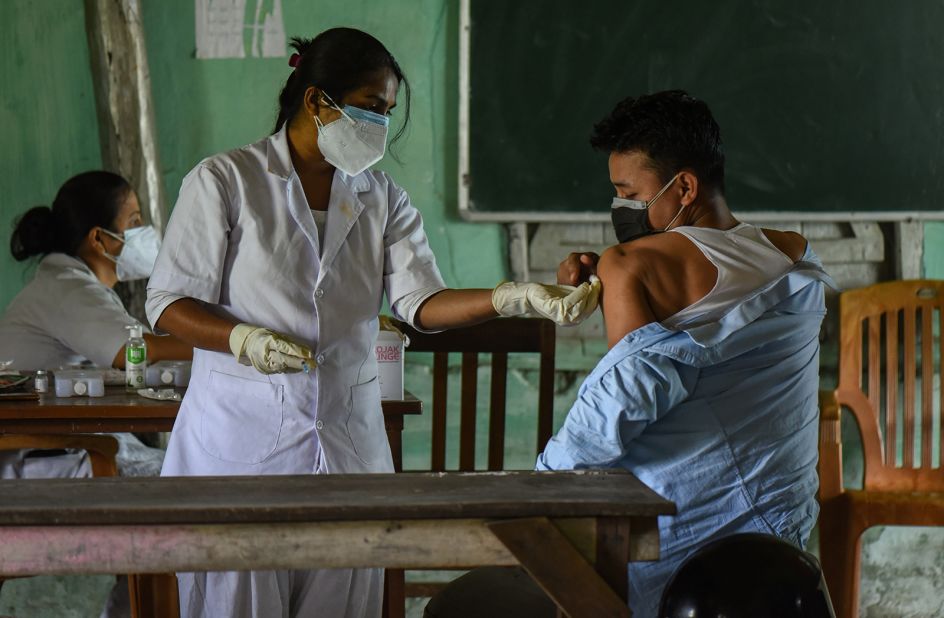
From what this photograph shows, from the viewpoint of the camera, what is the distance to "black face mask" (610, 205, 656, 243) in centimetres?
191

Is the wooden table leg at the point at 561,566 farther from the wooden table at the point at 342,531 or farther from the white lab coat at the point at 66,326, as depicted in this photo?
the white lab coat at the point at 66,326

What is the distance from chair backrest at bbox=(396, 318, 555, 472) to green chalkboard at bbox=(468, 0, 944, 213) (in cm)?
74

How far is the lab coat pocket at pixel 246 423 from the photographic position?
1861 mm

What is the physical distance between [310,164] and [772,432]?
1008 millimetres

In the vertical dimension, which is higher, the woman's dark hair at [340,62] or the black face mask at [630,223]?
the woman's dark hair at [340,62]

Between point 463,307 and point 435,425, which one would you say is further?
point 435,425

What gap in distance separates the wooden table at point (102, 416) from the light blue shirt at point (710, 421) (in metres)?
0.72

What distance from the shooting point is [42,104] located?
325 centimetres

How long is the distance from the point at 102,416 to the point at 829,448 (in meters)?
1.94

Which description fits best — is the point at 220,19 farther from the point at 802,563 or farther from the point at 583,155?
the point at 802,563

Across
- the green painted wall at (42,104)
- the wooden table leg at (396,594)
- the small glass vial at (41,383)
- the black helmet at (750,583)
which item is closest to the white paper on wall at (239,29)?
the green painted wall at (42,104)

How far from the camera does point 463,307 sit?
1998 millimetres

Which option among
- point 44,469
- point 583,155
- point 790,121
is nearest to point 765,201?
point 790,121

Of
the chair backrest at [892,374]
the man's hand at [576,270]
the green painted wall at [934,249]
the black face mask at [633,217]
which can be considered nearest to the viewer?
the black face mask at [633,217]
